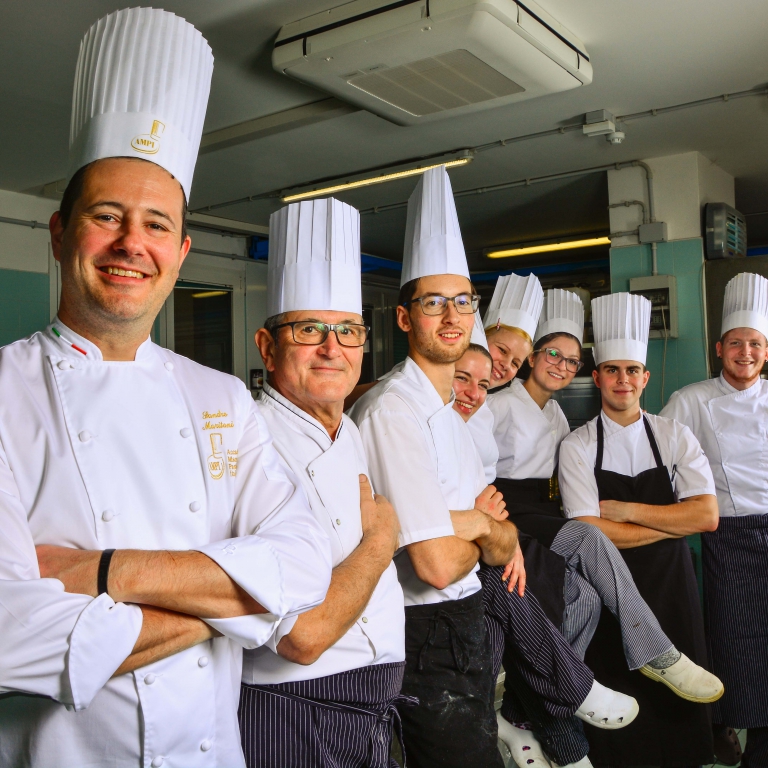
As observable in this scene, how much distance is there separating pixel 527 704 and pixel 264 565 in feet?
5.11

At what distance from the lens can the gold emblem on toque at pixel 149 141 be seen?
4.11 feet

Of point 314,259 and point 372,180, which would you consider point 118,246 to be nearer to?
point 314,259

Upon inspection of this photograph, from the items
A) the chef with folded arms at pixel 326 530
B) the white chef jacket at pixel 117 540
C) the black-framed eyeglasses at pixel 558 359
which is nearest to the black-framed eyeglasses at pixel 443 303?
the chef with folded arms at pixel 326 530

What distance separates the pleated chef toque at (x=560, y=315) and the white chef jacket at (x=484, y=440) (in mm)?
996

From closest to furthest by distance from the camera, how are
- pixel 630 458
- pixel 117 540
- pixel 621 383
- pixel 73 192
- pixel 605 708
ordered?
pixel 117 540 → pixel 73 192 → pixel 605 708 → pixel 630 458 → pixel 621 383

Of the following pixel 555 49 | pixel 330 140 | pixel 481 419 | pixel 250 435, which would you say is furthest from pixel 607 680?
pixel 330 140

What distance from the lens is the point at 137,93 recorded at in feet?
4.28

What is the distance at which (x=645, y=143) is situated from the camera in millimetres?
4934

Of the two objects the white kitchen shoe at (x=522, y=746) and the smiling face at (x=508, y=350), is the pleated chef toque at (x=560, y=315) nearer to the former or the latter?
the smiling face at (x=508, y=350)

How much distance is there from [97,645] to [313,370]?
2.50ft

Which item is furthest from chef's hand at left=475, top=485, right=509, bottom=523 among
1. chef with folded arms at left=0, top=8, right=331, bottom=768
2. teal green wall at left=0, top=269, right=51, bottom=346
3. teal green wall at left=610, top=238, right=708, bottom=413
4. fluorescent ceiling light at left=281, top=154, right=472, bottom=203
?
teal green wall at left=0, top=269, right=51, bottom=346

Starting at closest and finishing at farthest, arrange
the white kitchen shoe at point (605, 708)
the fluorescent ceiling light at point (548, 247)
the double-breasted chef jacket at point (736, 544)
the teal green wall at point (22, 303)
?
the white kitchen shoe at point (605, 708) → the double-breasted chef jacket at point (736, 544) → the teal green wall at point (22, 303) → the fluorescent ceiling light at point (548, 247)

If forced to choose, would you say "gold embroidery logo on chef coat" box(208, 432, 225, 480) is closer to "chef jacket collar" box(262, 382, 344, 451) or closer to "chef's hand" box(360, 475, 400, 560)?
"chef jacket collar" box(262, 382, 344, 451)

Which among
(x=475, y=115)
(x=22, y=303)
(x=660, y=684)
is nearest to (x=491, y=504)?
(x=660, y=684)
